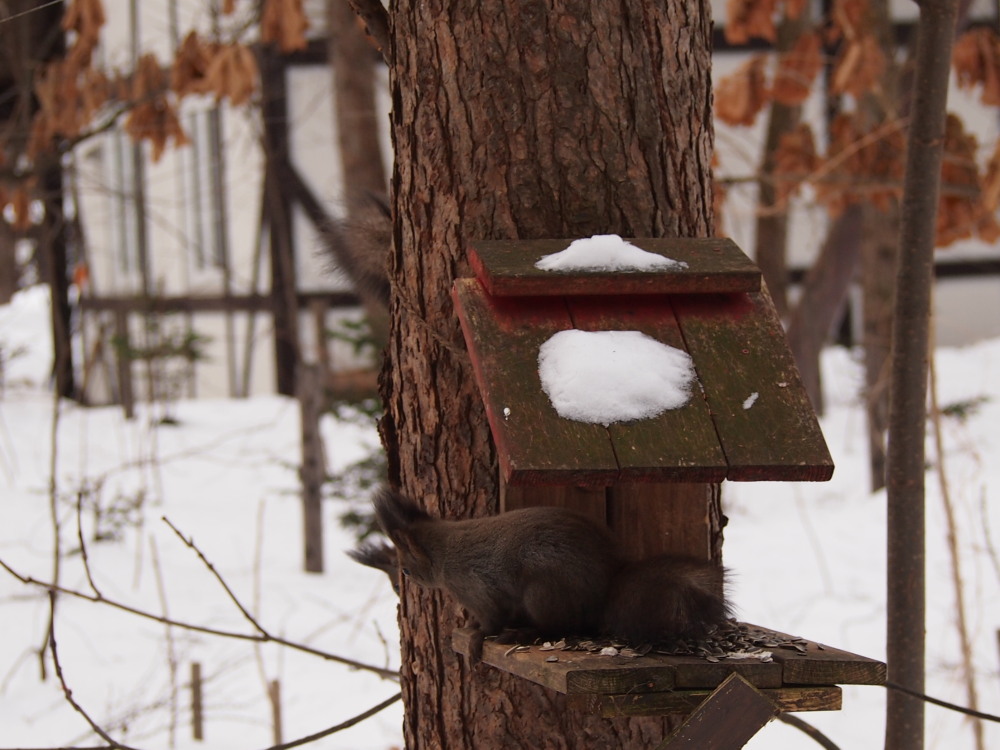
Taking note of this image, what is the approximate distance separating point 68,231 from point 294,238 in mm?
1949

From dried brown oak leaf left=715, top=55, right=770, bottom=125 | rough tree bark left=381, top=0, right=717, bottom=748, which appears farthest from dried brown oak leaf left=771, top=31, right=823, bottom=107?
rough tree bark left=381, top=0, right=717, bottom=748

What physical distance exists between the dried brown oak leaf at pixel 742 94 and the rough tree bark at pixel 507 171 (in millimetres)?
2963

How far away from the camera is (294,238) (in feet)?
32.9

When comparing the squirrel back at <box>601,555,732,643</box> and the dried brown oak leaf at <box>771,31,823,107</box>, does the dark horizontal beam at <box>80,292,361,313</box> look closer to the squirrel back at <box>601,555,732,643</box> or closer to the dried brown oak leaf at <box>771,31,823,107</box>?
the dried brown oak leaf at <box>771,31,823,107</box>

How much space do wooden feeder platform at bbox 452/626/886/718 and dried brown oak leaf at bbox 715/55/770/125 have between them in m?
3.88

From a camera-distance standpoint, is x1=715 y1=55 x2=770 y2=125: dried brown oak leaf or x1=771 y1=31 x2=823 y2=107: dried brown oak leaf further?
x1=771 y1=31 x2=823 y2=107: dried brown oak leaf

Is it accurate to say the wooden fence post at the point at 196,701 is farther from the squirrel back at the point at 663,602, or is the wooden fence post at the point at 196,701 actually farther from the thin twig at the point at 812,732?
the squirrel back at the point at 663,602

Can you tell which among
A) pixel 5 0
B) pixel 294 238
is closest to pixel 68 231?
pixel 294 238

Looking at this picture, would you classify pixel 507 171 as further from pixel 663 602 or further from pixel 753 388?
pixel 663 602

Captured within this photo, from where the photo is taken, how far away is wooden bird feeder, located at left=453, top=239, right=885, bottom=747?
1.65 metres

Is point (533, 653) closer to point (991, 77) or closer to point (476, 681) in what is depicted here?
point (476, 681)

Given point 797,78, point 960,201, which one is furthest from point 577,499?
point 797,78

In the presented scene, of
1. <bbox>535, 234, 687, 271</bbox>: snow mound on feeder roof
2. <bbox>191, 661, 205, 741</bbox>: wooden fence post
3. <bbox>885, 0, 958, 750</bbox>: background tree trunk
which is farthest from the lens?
<bbox>191, 661, 205, 741</bbox>: wooden fence post

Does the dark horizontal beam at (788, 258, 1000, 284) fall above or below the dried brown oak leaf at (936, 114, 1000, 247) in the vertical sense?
below
